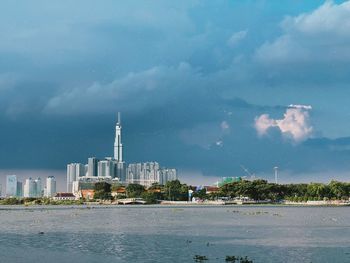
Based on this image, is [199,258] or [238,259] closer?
[238,259]

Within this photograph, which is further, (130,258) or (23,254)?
(23,254)

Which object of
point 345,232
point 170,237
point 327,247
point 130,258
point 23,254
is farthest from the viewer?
point 345,232

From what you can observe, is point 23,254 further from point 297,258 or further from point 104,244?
point 297,258

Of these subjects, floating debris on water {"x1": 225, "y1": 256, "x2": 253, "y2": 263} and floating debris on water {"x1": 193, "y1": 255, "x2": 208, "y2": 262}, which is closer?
floating debris on water {"x1": 225, "y1": 256, "x2": 253, "y2": 263}

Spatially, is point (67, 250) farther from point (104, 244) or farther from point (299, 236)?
point (299, 236)

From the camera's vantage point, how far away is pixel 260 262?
42.3 meters

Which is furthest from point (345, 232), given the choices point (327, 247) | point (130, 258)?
point (130, 258)

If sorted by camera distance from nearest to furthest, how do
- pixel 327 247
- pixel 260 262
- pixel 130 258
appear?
pixel 260 262
pixel 130 258
pixel 327 247

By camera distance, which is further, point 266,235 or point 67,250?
point 266,235

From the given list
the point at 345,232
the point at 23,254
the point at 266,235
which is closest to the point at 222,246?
the point at 266,235

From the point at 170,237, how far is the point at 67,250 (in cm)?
1581

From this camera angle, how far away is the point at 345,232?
7169cm

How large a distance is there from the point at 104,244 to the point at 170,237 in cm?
977

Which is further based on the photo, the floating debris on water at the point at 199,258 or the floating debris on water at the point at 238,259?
the floating debris on water at the point at 199,258
